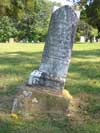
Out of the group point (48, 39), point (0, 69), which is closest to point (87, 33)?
point (0, 69)

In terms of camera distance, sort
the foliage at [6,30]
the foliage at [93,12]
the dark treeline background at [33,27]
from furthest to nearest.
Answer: the foliage at [6,30]
the dark treeline background at [33,27]
the foliage at [93,12]

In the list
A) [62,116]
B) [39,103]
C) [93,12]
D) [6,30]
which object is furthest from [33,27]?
[62,116]

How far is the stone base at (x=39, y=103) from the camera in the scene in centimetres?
748

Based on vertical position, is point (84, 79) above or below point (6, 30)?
above

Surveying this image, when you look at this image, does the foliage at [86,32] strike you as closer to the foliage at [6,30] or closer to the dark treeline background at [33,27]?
the dark treeline background at [33,27]

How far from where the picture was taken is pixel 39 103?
Result: 7527mm

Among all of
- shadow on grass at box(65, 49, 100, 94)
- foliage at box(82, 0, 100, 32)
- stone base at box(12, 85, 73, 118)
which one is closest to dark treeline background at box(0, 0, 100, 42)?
foliage at box(82, 0, 100, 32)

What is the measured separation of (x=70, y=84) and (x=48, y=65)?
2367 mm

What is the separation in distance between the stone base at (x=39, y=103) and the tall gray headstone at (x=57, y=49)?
0.33 meters

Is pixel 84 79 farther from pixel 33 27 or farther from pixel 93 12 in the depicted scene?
pixel 33 27

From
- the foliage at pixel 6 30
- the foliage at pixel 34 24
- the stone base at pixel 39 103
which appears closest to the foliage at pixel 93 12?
the foliage at pixel 34 24

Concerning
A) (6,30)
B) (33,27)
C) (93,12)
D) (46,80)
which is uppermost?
(93,12)

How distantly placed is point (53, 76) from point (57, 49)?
1.63 feet

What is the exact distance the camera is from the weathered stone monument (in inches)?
296
